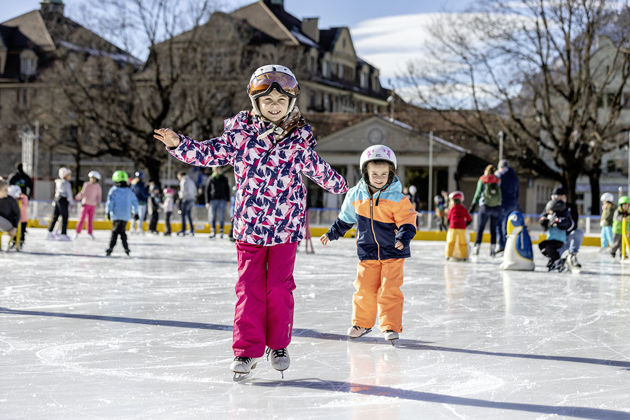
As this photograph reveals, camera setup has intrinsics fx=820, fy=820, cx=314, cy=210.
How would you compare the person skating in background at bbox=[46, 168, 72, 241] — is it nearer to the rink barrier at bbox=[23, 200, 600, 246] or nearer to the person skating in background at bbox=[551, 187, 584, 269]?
the rink barrier at bbox=[23, 200, 600, 246]

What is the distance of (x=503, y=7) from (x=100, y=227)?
1457 cm

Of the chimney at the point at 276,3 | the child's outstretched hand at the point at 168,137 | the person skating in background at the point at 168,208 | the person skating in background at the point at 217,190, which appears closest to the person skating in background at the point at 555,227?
the child's outstretched hand at the point at 168,137

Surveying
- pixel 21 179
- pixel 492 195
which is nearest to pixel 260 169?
pixel 492 195

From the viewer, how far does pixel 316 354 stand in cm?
458

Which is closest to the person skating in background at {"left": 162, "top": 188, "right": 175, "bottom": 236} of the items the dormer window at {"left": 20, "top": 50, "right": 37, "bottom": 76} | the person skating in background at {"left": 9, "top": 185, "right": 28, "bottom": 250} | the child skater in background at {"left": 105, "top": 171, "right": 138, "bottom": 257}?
the person skating in background at {"left": 9, "top": 185, "right": 28, "bottom": 250}

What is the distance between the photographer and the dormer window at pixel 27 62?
165 ft

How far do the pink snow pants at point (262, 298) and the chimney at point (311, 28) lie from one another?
49.4m

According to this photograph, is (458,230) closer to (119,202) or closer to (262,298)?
(119,202)

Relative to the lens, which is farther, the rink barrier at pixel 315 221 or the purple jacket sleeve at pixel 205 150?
the rink barrier at pixel 315 221

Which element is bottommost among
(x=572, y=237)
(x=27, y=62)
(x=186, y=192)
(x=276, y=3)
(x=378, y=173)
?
(x=572, y=237)

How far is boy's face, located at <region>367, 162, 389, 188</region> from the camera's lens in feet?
16.4

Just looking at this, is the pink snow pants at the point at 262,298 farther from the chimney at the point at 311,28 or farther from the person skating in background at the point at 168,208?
the chimney at the point at 311,28

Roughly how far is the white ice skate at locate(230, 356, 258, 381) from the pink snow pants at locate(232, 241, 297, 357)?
1.2 inches

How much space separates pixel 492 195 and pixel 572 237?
6.62ft
